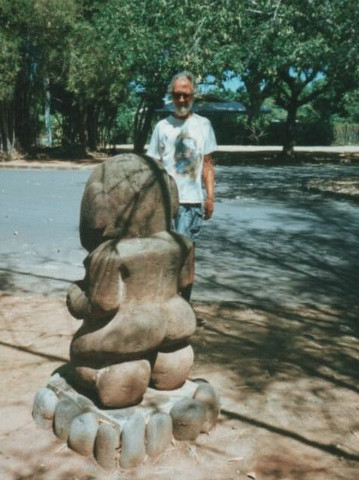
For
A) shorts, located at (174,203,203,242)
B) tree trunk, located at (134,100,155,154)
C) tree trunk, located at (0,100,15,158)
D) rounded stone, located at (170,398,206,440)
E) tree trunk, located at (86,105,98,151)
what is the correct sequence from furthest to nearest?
1. tree trunk, located at (86,105,98,151)
2. tree trunk, located at (134,100,155,154)
3. tree trunk, located at (0,100,15,158)
4. shorts, located at (174,203,203,242)
5. rounded stone, located at (170,398,206,440)

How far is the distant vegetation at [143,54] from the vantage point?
43.4ft

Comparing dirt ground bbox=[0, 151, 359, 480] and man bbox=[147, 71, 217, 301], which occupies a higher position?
man bbox=[147, 71, 217, 301]

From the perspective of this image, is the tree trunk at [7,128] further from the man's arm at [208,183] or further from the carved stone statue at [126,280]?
the carved stone statue at [126,280]

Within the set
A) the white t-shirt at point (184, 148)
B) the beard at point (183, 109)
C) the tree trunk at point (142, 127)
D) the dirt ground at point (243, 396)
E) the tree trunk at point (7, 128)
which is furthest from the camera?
the tree trunk at point (142, 127)

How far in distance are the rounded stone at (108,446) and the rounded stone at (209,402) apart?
0.54 metres

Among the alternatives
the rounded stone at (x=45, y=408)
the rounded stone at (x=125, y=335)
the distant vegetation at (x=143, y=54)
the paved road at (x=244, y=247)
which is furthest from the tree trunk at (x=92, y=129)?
the rounded stone at (x=125, y=335)

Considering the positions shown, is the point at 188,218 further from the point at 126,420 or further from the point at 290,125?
the point at 290,125

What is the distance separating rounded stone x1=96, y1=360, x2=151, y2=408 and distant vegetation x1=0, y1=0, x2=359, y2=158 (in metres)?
10.7

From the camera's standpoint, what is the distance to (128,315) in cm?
322

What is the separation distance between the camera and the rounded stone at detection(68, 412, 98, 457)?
10.6ft

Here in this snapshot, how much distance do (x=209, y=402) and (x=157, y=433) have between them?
403 mm

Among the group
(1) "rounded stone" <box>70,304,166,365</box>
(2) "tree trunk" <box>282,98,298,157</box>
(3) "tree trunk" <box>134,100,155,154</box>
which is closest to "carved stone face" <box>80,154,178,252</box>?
(1) "rounded stone" <box>70,304,166,365</box>

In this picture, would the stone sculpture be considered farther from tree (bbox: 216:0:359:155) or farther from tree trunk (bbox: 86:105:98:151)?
tree trunk (bbox: 86:105:98:151)

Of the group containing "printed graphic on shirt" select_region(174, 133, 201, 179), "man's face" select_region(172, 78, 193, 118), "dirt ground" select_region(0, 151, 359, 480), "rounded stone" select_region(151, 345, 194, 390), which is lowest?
"dirt ground" select_region(0, 151, 359, 480)
